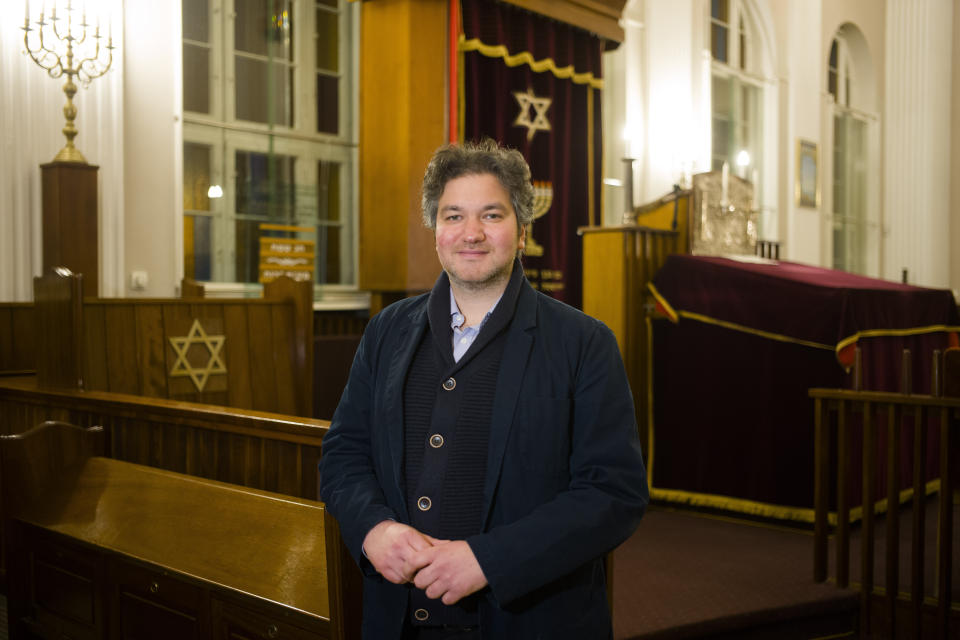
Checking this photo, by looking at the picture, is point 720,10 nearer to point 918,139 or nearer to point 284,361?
point 918,139

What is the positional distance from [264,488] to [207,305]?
146 cm

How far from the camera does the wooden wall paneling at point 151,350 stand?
359cm

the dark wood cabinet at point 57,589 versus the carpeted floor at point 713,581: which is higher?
the dark wood cabinet at point 57,589

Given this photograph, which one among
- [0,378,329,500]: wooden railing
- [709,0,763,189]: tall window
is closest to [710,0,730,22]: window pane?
[709,0,763,189]: tall window

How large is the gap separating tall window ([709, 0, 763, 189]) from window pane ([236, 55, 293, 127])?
14.1 feet

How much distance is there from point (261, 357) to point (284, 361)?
0.12m

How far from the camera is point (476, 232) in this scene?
148 centimetres

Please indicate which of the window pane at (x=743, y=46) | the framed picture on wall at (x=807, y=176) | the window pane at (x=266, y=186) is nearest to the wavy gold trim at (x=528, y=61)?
the window pane at (x=266, y=186)

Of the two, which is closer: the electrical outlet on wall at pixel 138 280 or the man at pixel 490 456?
the man at pixel 490 456

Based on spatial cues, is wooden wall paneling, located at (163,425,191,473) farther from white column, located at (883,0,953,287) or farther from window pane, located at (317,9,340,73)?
white column, located at (883,0,953,287)

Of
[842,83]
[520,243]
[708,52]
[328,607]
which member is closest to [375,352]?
[520,243]

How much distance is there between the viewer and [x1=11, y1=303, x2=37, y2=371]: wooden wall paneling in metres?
3.67

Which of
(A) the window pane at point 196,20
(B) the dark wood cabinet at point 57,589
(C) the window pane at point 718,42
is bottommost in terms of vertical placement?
(B) the dark wood cabinet at point 57,589

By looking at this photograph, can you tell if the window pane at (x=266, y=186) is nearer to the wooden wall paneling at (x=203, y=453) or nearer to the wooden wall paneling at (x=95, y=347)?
the wooden wall paneling at (x=95, y=347)
